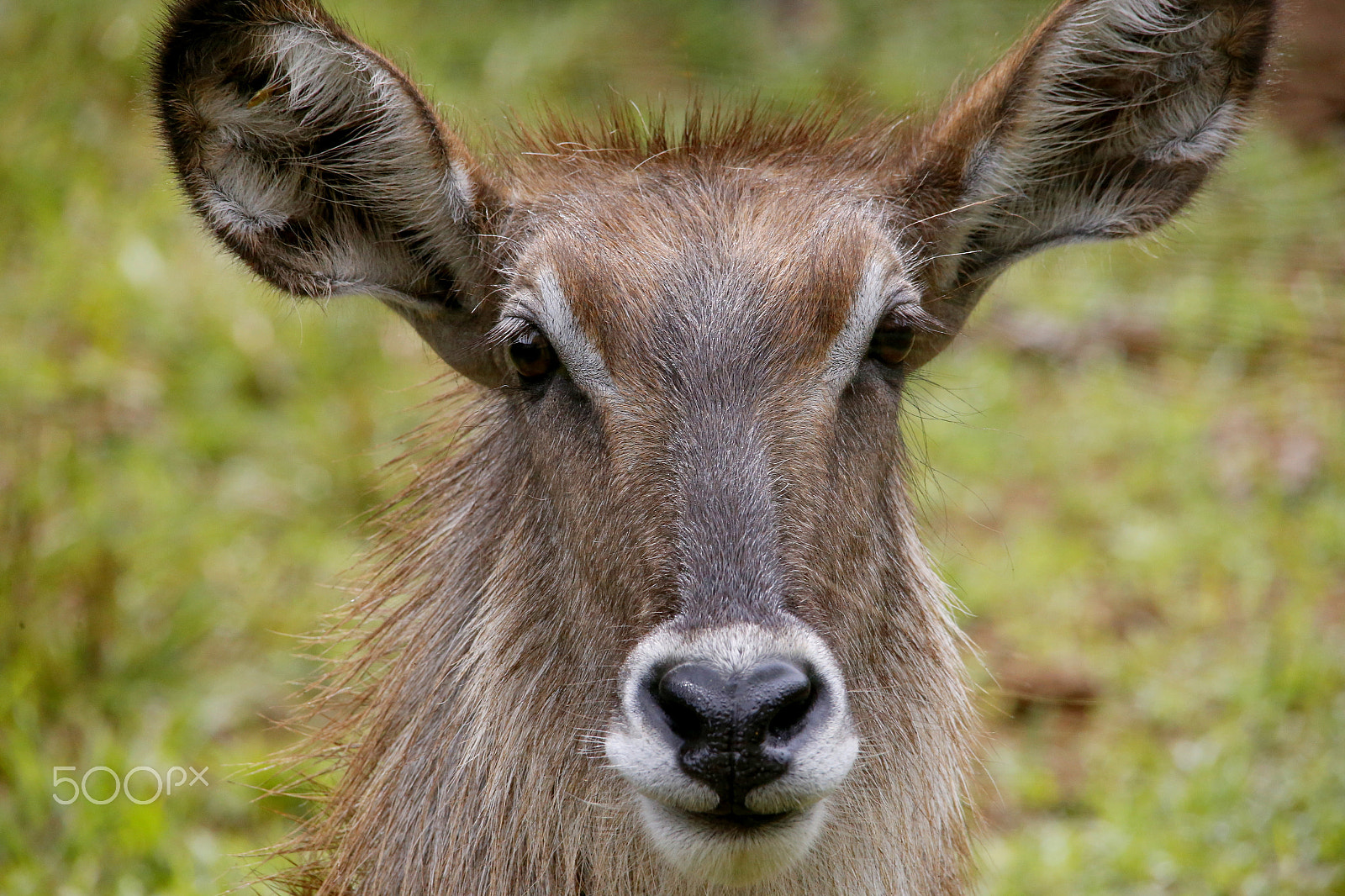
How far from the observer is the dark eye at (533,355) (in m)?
3.82

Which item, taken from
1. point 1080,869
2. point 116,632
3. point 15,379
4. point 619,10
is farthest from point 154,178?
point 1080,869

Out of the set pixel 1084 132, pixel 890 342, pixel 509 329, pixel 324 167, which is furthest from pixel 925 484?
pixel 324 167

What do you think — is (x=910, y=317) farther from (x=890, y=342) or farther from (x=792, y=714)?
(x=792, y=714)

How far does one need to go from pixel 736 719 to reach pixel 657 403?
35.5 inches

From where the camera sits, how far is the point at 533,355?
3.85 metres

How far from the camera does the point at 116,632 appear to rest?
5.89 meters

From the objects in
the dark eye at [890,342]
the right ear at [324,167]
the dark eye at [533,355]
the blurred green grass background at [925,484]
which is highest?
the right ear at [324,167]

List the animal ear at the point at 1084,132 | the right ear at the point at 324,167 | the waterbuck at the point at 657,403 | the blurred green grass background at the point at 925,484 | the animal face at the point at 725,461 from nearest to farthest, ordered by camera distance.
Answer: the animal face at the point at 725,461 < the waterbuck at the point at 657,403 < the right ear at the point at 324,167 < the animal ear at the point at 1084,132 < the blurred green grass background at the point at 925,484

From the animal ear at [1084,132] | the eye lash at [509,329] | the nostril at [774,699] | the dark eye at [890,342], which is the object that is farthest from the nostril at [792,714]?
the animal ear at [1084,132]

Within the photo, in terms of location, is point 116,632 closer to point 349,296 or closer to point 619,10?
point 349,296

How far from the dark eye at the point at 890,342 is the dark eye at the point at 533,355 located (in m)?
0.89

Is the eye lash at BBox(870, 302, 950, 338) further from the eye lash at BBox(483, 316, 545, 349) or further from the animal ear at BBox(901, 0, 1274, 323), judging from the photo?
the eye lash at BBox(483, 316, 545, 349)

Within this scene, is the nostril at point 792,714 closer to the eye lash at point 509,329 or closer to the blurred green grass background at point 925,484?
the eye lash at point 509,329

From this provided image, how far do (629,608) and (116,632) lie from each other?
10.8 feet
